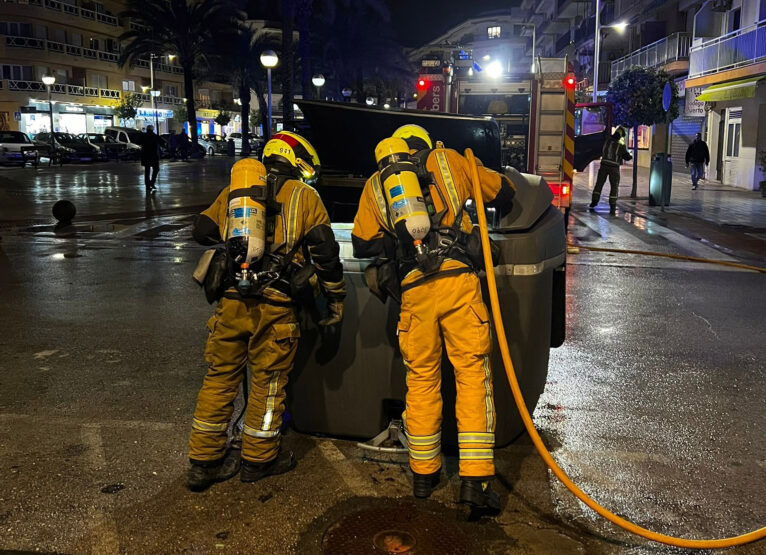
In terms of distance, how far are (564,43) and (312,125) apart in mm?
59816

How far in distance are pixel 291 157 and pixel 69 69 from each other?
2377 inches

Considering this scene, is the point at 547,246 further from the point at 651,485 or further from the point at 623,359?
the point at 623,359

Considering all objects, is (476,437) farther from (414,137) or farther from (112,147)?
(112,147)

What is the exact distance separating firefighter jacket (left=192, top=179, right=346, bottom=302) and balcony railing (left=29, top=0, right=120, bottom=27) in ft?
188

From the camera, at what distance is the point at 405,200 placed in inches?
135

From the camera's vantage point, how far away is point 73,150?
37.4m

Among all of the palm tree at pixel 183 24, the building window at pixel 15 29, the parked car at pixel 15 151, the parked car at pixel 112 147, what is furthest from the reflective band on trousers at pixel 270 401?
the building window at pixel 15 29

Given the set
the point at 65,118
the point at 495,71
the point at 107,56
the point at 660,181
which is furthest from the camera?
the point at 107,56

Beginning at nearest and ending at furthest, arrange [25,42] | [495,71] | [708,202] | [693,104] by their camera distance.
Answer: [495,71]
[708,202]
[693,104]
[25,42]

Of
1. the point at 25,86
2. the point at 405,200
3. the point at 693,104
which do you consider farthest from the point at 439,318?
the point at 25,86

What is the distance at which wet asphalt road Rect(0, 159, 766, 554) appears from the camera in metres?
3.37

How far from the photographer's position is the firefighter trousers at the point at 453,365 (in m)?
3.46

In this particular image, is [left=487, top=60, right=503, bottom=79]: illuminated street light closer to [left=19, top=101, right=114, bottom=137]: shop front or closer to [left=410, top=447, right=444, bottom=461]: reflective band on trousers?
[left=410, top=447, right=444, bottom=461]: reflective band on trousers

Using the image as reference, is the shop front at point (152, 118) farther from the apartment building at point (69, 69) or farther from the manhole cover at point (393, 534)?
the manhole cover at point (393, 534)
